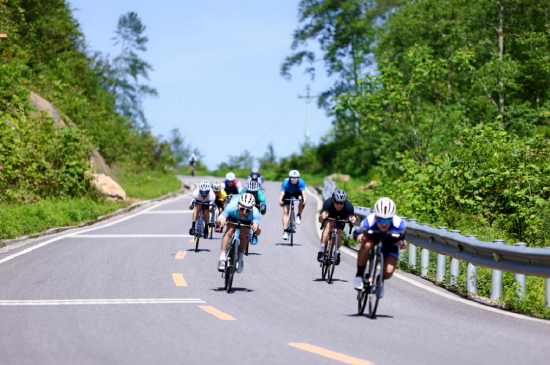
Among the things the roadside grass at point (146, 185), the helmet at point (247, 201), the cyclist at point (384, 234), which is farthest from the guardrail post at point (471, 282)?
the roadside grass at point (146, 185)

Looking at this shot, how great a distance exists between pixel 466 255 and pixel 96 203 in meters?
16.9

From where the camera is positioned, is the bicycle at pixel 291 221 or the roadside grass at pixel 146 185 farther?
the roadside grass at pixel 146 185

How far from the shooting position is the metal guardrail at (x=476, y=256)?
862 cm

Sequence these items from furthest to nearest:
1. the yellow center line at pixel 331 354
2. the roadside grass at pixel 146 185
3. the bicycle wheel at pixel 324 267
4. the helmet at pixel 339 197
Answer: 1. the roadside grass at pixel 146 185
2. the helmet at pixel 339 197
3. the bicycle wheel at pixel 324 267
4. the yellow center line at pixel 331 354

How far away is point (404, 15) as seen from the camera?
33.4 metres

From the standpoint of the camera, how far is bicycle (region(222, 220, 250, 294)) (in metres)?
10.0

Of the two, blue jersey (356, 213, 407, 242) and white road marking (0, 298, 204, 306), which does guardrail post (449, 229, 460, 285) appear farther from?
white road marking (0, 298, 204, 306)

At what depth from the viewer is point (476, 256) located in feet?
32.6

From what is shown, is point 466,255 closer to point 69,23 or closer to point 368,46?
point 69,23

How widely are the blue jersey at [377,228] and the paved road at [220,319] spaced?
104 centimetres

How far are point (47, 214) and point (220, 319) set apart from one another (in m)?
12.7

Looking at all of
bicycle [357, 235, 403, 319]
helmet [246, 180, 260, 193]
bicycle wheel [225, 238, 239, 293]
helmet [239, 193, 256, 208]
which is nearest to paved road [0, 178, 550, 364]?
bicycle wheel [225, 238, 239, 293]

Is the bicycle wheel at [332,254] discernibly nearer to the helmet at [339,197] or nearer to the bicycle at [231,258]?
the helmet at [339,197]


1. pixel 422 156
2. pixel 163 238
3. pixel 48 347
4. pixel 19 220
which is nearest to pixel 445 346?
pixel 48 347
